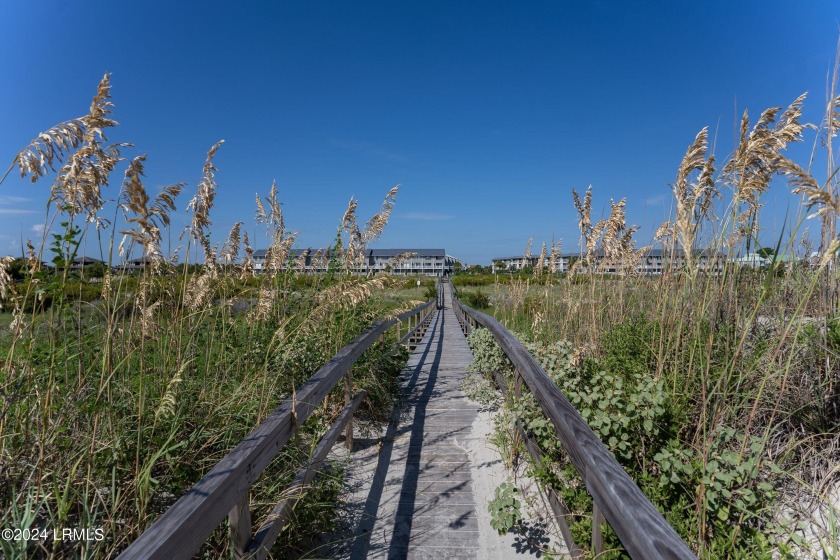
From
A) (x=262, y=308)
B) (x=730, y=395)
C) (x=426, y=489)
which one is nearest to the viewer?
(x=730, y=395)

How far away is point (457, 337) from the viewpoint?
11805mm

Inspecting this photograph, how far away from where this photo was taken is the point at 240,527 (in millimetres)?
1829

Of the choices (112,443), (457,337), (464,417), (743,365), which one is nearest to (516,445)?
(464,417)

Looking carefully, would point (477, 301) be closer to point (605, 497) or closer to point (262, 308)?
point (262, 308)

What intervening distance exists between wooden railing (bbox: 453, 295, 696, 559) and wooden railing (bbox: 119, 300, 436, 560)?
1.16 metres

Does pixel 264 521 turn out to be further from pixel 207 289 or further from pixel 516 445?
pixel 516 445

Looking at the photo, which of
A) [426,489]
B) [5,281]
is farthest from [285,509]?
[5,281]

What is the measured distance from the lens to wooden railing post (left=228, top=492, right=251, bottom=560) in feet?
5.86

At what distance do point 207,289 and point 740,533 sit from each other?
3270 millimetres

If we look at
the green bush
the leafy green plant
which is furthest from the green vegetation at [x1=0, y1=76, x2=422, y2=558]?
the green bush

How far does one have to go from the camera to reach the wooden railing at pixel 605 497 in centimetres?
119

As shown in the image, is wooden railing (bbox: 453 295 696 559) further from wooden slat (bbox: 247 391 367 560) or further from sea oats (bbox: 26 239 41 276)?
sea oats (bbox: 26 239 41 276)

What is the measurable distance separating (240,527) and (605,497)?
1308mm

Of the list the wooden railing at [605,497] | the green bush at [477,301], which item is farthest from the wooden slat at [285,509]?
the green bush at [477,301]
